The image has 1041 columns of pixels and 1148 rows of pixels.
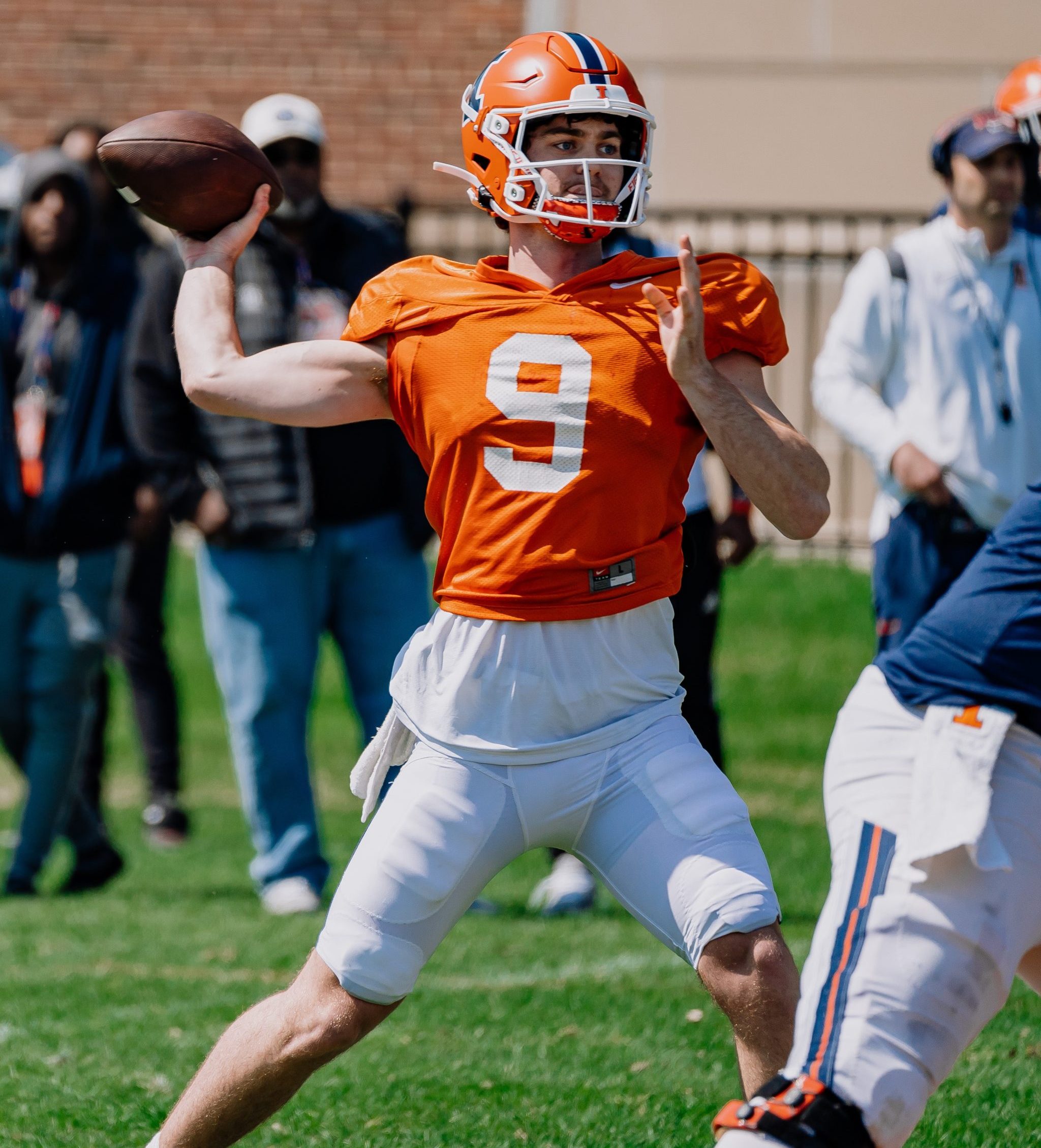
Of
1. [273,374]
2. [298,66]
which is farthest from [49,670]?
[298,66]

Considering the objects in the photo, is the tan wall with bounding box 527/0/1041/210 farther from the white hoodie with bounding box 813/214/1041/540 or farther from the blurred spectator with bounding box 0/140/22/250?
the white hoodie with bounding box 813/214/1041/540

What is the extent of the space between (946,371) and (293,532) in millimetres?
2339

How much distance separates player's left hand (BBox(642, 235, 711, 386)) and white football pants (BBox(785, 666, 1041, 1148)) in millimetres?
834

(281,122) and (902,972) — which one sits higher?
(281,122)

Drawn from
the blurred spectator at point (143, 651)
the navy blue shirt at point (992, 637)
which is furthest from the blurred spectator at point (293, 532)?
the navy blue shirt at point (992, 637)

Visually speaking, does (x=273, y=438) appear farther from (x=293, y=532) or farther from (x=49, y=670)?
(x=49, y=670)

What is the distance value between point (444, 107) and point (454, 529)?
11225 mm

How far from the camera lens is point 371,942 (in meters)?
3.39

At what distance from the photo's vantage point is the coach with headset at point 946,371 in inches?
241

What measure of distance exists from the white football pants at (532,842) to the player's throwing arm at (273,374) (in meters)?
0.69

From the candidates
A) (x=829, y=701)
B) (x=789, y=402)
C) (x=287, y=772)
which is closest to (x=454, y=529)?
(x=287, y=772)

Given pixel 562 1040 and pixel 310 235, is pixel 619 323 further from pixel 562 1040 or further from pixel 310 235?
pixel 310 235

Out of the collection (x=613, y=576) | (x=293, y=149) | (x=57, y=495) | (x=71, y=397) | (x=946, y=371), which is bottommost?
(x=57, y=495)

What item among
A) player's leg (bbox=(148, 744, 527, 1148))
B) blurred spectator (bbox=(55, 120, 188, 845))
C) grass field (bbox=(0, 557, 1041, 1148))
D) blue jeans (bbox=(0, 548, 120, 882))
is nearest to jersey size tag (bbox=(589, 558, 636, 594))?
player's leg (bbox=(148, 744, 527, 1148))
